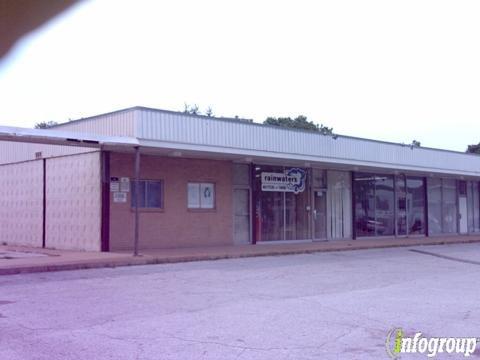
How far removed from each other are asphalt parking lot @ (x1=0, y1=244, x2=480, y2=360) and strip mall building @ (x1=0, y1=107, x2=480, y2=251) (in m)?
3.97

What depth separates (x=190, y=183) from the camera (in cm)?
2103

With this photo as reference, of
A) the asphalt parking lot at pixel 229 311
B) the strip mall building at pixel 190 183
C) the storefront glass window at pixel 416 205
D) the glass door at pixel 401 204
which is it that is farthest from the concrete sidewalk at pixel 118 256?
the storefront glass window at pixel 416 205

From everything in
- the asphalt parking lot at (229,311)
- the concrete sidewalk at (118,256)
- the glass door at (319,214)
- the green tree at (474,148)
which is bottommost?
the asphalt parking lot at (229,311)

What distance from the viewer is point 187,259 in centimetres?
1719

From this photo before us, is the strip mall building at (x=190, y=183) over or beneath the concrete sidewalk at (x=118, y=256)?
over

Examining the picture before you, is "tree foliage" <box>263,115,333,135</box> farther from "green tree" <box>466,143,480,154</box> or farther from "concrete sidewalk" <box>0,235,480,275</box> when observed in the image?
"concrete sidewalk" <box>0,235,480,275</box>

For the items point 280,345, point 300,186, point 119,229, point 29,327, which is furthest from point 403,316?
point 300,186

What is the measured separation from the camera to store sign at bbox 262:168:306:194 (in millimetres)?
23625

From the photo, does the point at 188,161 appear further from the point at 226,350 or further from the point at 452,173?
the point at 452,173

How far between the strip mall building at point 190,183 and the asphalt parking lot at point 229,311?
13.0 feet

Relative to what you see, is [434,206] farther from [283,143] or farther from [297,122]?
[297,122]

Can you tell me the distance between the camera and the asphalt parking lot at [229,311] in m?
6.86

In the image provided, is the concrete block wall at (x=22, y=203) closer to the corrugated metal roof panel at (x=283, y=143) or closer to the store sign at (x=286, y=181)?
the corrugated metal roof panel at (x=283, y=143)

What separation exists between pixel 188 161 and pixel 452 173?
16.7 m
